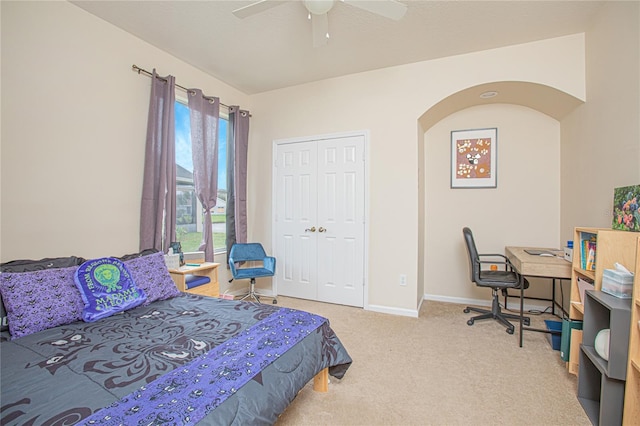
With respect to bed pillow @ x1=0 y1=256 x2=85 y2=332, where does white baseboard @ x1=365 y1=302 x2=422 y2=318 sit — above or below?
below

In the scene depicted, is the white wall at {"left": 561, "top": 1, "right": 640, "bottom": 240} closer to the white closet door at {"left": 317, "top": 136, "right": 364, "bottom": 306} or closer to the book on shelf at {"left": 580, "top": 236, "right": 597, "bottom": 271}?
the book on shelf at {"left": 580, "top": 236, "right": 597, "bottom": 271}

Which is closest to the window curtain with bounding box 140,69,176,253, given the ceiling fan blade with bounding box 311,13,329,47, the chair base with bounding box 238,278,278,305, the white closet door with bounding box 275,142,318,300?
the chair base with bounding box 238,278,278,305

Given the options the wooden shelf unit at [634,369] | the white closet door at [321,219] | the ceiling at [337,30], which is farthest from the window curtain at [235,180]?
the wooden shelf unit at [634,369]

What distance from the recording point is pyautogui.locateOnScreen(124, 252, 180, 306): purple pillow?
223 centimetres

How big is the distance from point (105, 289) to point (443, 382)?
2.38 meters

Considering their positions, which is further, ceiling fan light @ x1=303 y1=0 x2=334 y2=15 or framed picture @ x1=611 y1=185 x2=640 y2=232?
ceiling fan light @ x1=303 y1=0 x2=334 y2=15

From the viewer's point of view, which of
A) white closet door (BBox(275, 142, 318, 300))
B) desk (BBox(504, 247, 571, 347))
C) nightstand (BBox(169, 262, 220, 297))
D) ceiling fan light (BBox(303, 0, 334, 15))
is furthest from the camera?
white closet door (BBox(275, 142, 318, 300))

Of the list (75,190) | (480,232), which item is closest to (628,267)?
(480,232)

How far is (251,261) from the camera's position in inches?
166

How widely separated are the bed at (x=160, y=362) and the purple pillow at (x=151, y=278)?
9cm

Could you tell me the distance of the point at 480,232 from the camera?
3.88 m

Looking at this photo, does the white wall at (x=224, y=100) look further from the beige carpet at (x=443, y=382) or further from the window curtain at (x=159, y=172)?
the beige carpet at (x=443, y=382)

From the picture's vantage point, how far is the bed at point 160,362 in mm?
1070

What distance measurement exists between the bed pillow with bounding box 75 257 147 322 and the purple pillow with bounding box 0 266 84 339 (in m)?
0.06
